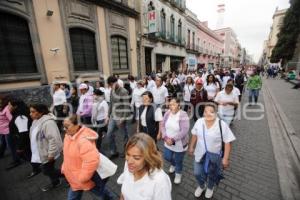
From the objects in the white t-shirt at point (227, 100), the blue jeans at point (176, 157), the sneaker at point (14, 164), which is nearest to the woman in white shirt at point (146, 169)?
the blue jeans at point (176, 157)

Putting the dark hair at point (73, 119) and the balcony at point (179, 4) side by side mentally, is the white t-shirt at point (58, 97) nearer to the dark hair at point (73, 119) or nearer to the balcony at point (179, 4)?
the dark hair at point (73, 119)

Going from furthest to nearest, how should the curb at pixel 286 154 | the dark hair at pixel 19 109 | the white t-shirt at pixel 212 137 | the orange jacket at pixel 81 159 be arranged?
the dark hair at pixel 19 109, the curb at pixel 286 154, the white t-shirt at pixel 212 137, the orange jacket at pixel 81 159

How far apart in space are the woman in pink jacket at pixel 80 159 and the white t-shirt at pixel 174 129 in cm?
130

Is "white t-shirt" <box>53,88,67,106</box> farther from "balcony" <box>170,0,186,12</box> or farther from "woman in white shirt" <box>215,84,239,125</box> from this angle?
"balcony" <box>170,0,186,12</box>

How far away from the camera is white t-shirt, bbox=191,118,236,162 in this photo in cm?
249

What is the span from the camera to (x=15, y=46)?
23.2ft

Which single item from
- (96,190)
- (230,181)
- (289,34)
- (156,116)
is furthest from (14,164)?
(289,34)

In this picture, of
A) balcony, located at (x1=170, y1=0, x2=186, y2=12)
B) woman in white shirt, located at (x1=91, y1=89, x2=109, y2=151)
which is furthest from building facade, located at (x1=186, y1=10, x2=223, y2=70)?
woman in white shirt, located at (x1=91, y1=89, x2=109, y2=151)

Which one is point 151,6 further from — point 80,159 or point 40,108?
point 80,159

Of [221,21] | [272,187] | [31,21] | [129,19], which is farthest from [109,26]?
[221,21]

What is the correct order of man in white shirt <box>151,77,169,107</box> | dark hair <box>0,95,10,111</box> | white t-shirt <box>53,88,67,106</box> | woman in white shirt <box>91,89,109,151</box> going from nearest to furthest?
dark hair <box>0,95,10,111</box> → woman in white shirt <box>91,89,109,151</box> → white t-shirt <box>53,88,67,106</box> → man in white shirt <box>151,77,169,107</box>

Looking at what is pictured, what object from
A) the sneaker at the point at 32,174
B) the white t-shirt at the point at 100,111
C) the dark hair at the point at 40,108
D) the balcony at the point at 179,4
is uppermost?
the balcony at the point at 179,4

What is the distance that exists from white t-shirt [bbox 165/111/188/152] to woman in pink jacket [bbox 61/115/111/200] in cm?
130

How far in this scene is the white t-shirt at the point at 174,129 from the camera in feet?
9.64
